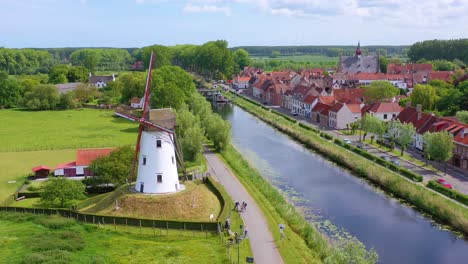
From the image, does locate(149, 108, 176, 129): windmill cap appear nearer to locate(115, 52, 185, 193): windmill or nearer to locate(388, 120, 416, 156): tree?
locate(115, 52, 185, 193): windmill

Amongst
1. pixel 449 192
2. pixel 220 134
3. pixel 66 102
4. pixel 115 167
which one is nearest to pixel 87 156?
pixel 115 167

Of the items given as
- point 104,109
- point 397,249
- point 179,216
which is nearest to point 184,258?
point 179,216

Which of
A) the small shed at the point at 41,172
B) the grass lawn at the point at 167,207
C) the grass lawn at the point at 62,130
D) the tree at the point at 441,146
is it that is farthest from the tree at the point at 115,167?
the tree at the point at 441,146

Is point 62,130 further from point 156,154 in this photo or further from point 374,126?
point 374,126

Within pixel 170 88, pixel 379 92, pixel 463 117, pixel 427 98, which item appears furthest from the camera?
pixel 379 92

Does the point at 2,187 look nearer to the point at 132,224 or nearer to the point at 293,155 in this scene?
Result: the point at 132,224

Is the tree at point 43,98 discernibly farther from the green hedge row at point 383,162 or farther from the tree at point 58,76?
the green hedge row at point 383,162

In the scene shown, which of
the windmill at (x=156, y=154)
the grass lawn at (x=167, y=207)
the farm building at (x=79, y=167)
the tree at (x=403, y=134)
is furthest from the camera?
the tree at (x=403, y=134)
